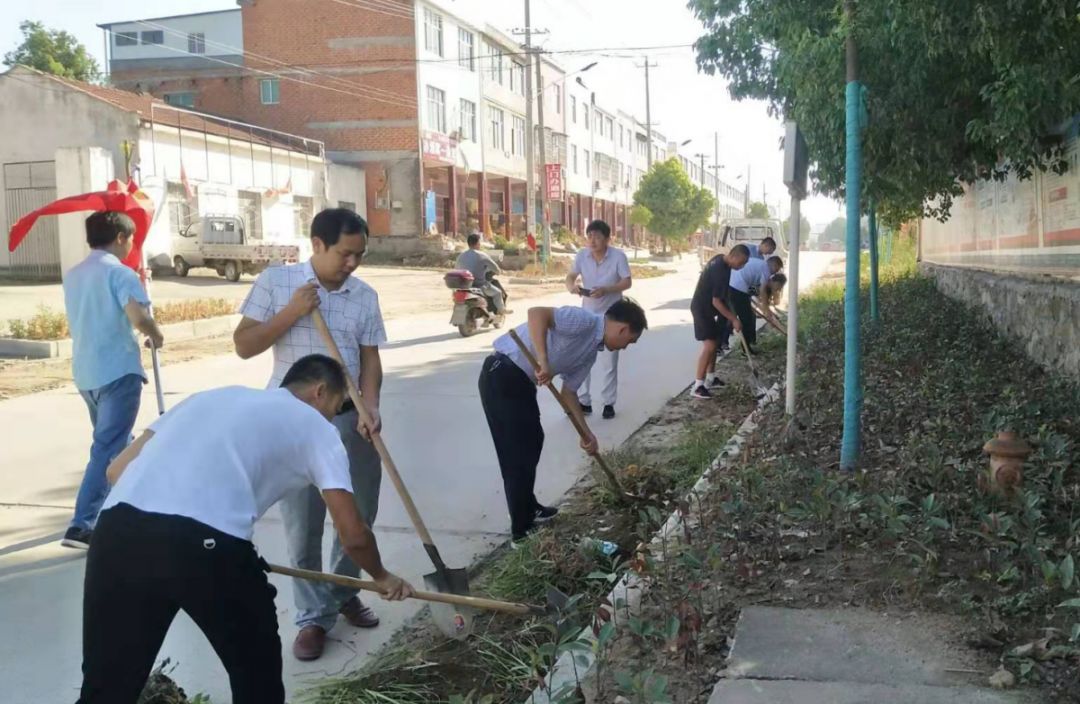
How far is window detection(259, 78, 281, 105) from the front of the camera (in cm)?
3819

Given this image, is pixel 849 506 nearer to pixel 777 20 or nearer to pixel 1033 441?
pixel 1033 441

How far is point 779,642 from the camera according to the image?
10.9ft

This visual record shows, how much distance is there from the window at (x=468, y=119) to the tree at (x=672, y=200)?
1187 cm

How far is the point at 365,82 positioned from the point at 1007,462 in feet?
118

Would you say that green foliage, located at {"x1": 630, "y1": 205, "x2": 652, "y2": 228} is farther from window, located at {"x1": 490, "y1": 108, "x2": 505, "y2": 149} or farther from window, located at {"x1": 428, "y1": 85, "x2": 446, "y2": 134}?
window, located at {"x1": 428, "y1": 85, "x2": 446, "y2": 134}

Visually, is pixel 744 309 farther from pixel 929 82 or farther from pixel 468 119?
pixel 468 119

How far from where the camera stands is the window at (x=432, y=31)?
37.8m

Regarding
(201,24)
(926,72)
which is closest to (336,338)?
(926,72)

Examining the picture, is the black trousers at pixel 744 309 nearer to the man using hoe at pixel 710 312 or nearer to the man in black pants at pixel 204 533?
the man using hoe at pixel 710 312

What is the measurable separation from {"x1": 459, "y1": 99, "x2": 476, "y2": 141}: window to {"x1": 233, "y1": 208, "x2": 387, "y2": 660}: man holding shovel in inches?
1475

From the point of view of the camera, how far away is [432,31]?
38500 mm

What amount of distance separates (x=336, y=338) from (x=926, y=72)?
17.5 feet

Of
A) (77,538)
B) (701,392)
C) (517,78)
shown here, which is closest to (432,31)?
(517,78)

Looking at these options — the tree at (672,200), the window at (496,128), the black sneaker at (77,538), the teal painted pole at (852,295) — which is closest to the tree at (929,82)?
the teal painted pole at (852,295)
